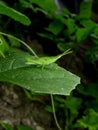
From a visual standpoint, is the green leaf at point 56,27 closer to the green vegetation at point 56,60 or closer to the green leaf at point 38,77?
the green vegetation at point 56,60

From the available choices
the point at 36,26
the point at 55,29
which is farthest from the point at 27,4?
the point at 36,26

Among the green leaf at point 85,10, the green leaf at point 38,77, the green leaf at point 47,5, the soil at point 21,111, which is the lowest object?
the soil at point 21,111

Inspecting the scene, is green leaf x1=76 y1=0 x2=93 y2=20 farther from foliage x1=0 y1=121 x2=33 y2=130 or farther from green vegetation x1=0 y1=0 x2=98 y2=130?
foliage x1=0 y1=121 x2=33 y2=130

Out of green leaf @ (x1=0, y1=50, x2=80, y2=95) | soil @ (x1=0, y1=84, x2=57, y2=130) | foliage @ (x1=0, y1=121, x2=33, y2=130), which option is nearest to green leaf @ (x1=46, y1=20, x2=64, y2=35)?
soil @ (x1=0, y1=84, x2=57, y2=130)

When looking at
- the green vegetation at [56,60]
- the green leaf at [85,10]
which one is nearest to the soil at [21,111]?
the green vegetation at [56,60]

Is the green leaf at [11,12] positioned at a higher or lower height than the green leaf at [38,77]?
higher

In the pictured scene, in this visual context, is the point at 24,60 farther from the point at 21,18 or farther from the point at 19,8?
the point at 19,8

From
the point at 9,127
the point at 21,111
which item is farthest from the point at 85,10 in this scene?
the point at 9,127

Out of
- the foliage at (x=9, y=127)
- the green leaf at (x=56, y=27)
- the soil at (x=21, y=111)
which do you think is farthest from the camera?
the green leaf at (x=56, y=27)
